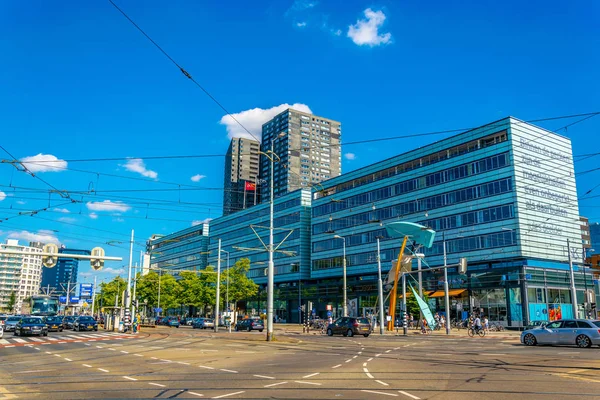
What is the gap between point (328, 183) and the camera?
88938mm

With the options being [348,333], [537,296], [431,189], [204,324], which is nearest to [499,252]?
[537,296]

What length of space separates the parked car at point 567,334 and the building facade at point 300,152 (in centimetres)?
13315

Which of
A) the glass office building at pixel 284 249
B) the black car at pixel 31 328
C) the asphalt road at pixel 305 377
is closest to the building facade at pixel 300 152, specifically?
the glass office building at pixel 284 249

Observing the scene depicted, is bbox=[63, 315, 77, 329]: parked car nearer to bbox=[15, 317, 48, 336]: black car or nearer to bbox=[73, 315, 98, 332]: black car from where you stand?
bbox=[73, 315, 98, 332]: black car

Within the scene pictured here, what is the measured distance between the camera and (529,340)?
25328 mm

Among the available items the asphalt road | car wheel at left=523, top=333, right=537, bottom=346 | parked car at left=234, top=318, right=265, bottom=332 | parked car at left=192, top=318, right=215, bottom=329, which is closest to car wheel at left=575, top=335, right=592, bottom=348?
car wheel at left=523, top=333, right=537, bottom=346

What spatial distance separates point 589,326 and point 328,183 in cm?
6717

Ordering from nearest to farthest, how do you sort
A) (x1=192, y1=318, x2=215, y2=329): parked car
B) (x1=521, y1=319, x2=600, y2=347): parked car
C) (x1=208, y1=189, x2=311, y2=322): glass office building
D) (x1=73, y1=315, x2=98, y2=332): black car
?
(x1=521, y1=319, x2=600, y2=347): parked car
(x1=73, y1=315, x2=98, y2=332): black car
(x1=192, y1=318, x2=215, y2=329): parked car
(x1=208, y1=189, x2=311, y2=322): glass office building

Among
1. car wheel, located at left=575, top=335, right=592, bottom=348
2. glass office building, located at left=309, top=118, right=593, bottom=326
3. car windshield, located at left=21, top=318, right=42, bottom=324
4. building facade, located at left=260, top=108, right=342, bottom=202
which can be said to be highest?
building facade, located at left=260, top=108, right=342, bottom=202

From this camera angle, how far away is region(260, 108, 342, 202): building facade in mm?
163000

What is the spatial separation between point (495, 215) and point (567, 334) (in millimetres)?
38924

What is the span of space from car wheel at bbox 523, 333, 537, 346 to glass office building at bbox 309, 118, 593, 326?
96.7 feet

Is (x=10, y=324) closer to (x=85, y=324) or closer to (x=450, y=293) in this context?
(x=85, y=324)

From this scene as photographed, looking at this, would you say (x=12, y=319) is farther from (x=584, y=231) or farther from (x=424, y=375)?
(x=584, y=231)
